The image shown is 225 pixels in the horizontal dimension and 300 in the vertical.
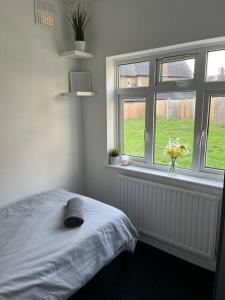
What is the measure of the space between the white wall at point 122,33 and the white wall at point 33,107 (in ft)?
0.85

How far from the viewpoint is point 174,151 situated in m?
2.30

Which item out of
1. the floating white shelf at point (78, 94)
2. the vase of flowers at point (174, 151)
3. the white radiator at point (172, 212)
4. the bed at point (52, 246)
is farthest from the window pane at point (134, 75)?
the bed at point (52, 246)

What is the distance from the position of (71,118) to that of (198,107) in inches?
56.2

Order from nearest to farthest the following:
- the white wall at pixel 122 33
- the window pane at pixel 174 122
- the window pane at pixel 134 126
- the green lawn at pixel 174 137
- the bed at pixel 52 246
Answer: the bed at pixel 52 246 → the white wall at pixel 122 33 → the green lawn at pixel 174 137 → the window pane at pixel 174 122 → the window pane at pixel 134 126

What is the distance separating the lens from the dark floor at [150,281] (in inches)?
76.5

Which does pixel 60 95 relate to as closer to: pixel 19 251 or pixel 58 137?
pixel 58 137

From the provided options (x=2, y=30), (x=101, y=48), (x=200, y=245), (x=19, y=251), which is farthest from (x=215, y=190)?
(x=2, y=30)

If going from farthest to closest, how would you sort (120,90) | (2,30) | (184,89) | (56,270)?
1. (120,90)
2. (184,89)
3. (2,30)
4. (56,270)

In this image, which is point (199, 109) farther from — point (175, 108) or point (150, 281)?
point (150, 281)

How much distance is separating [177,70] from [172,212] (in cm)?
139

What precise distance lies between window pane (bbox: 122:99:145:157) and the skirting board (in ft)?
3.12

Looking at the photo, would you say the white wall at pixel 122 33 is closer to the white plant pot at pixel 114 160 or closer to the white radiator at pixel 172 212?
the white plant pot at pixel 114 160

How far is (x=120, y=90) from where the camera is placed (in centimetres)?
271

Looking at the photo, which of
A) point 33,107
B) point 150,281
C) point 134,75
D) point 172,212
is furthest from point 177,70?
point 150,281
